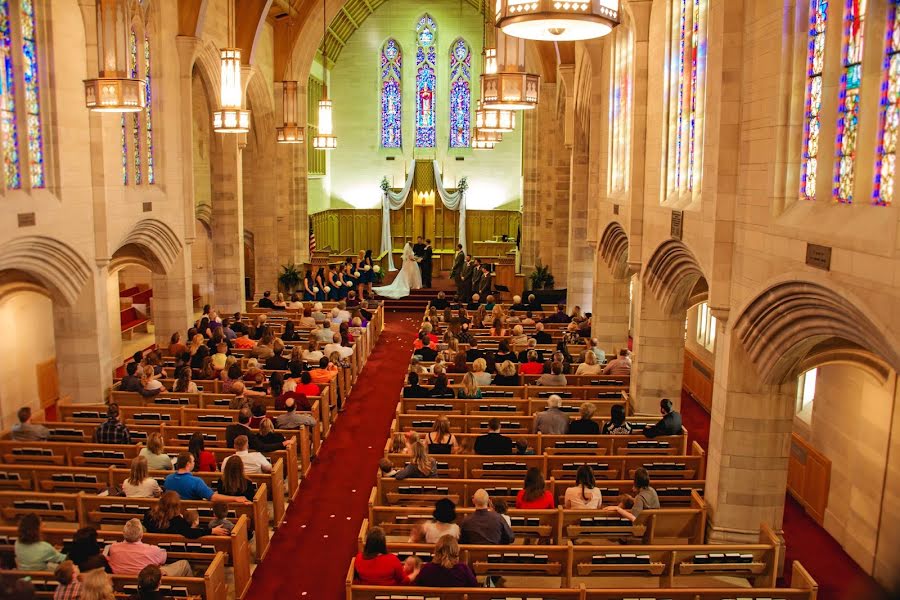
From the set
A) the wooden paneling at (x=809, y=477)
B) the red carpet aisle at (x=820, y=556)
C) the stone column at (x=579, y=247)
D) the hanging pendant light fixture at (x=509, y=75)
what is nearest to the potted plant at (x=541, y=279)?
the stone column at (x=579, y=247)

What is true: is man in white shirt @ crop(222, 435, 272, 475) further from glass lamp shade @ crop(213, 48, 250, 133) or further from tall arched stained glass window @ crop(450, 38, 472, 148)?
tall arched stained glass window @ crop(450, 38, 472, 148)

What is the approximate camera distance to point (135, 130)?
14758mm

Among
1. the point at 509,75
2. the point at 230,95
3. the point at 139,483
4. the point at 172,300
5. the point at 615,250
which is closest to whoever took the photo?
the point at 139,483

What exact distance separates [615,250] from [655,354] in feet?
10.8

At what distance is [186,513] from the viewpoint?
7484 millimetres

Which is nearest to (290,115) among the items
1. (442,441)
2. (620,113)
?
(620,113)

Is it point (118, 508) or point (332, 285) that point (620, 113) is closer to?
point (332, 285)

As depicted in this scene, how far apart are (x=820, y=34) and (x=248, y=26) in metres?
15.0

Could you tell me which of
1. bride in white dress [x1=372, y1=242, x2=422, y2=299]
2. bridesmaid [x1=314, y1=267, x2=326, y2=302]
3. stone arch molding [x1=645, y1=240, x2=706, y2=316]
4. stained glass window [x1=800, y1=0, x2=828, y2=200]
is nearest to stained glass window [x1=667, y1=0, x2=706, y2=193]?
stone arch molding [x1=645, y1=240, x2=706, y2=316]

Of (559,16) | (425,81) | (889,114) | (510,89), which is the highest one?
(425,81)

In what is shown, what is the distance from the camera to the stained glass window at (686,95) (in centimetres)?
1029

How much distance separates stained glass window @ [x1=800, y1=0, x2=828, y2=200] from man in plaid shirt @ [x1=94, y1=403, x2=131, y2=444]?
27.0ft

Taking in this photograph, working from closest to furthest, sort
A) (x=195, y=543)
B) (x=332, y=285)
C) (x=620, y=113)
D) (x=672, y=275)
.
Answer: (x=195, y=543)
(x=672, y=275)
(x=620, y=113)
(x=332, y=285)

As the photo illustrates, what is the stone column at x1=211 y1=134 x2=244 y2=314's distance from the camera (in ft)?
64.4
